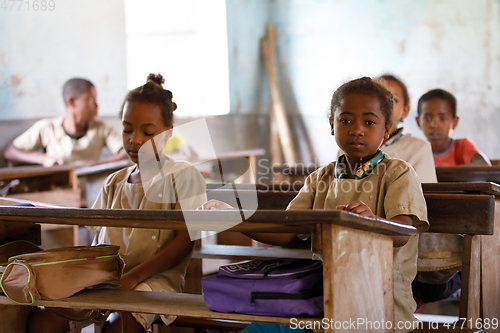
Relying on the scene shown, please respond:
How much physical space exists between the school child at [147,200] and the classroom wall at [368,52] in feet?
14.8

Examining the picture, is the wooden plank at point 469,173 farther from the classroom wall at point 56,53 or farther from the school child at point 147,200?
the classroom wall at point 56,53

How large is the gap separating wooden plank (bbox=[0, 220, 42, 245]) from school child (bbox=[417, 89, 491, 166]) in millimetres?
2968

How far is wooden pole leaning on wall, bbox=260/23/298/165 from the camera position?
24.4 ft

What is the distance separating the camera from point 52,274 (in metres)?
1.55

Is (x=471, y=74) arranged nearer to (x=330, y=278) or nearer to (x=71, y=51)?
(x=71, y=51)

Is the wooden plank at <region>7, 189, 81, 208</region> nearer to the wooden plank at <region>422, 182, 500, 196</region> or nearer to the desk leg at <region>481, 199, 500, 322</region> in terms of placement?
the wooden plank at <region>422, 182, 500, 196</region>

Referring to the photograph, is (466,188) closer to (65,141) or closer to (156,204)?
(156,204)

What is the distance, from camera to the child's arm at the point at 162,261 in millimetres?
1842

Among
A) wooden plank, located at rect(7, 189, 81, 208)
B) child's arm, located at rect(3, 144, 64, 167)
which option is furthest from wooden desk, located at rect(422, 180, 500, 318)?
child's arm, located at rect(3, 144, 64, 167)

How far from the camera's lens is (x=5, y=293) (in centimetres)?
156

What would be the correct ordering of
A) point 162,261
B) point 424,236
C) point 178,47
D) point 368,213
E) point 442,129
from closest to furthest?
point 368,213 → point 162,261 → point 424,236 → point 442,129 → point 178,47

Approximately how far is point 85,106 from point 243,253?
130 inches

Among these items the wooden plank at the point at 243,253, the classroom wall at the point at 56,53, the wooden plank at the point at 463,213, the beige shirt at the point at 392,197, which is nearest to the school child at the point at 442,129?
the wooden plank at the point at 243,253

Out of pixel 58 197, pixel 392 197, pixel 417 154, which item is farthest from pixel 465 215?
pixel 58 197
